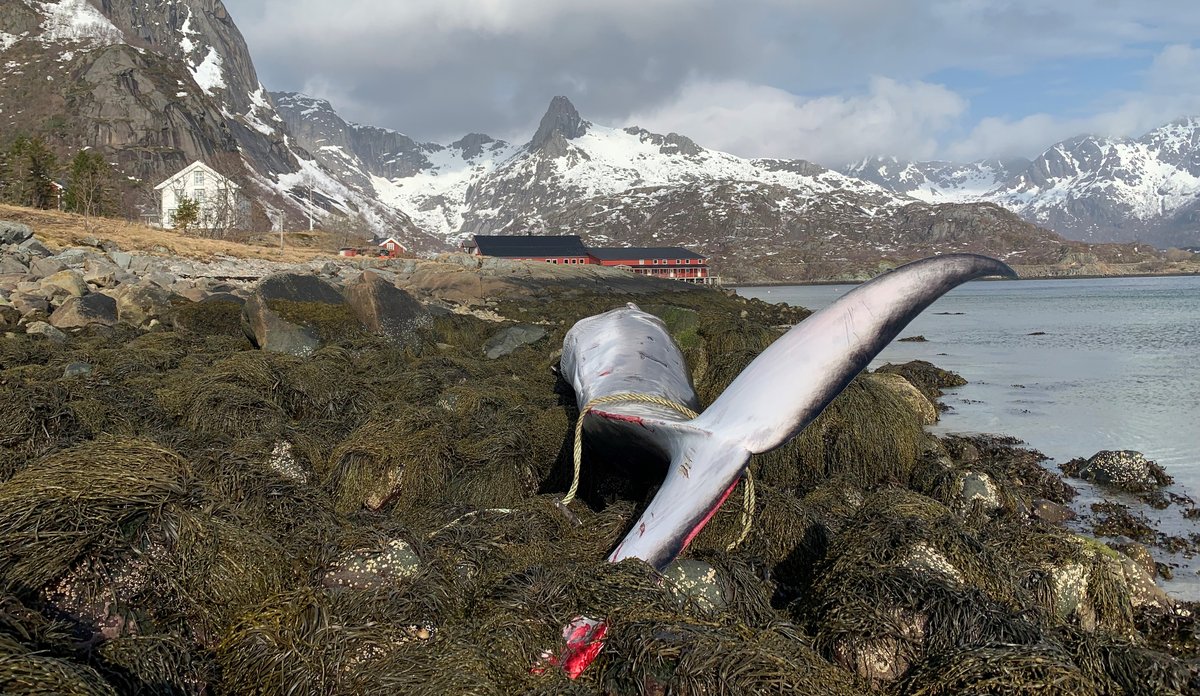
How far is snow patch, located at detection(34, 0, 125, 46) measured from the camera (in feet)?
489

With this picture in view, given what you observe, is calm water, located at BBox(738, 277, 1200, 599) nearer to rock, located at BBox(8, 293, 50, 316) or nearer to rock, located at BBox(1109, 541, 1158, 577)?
rock, located at BBox(1109, 541, 1158, 577)

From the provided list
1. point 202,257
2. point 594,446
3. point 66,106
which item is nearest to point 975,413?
point 594,446

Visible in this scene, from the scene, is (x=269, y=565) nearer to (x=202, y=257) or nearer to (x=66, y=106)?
(x=202, y=257)

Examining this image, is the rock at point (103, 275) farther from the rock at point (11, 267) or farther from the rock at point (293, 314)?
the rock at point (293, 314)

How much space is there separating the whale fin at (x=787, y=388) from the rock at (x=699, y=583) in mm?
251

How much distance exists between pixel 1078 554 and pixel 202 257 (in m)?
33.2

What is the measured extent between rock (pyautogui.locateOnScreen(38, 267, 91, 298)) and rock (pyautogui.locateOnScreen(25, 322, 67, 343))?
296 centimetres

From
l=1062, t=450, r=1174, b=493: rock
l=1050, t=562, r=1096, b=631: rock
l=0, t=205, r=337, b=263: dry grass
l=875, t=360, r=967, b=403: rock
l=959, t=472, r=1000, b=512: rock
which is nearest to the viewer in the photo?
l=1050, t=562, r=1096, b=631: rock

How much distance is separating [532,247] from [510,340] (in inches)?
3284

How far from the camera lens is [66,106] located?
125 m

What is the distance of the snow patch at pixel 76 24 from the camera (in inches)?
5871

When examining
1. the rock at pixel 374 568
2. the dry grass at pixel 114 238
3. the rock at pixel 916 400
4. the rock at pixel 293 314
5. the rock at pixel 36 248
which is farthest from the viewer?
the dry grass at pixel 114 238

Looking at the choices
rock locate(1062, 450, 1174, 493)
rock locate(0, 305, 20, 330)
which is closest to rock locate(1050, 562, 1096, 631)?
rock locate(1062, 450, 1174, 493)

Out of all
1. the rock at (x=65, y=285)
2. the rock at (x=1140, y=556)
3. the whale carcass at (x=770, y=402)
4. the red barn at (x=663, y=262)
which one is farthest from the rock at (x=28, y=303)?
the red barn at (x=663, y=262)
